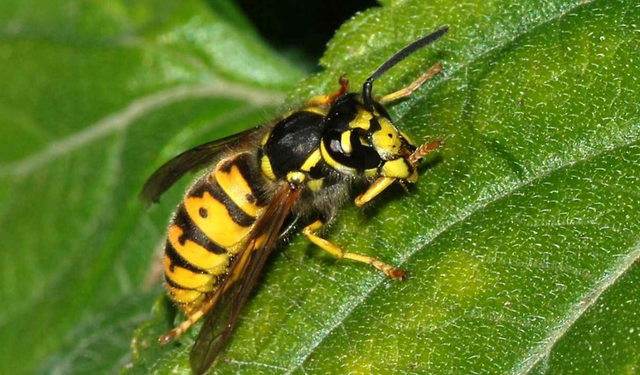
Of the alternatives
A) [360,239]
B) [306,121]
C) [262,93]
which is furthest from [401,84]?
[262,93]

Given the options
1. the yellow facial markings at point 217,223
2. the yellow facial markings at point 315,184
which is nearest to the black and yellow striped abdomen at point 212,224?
the yellow facial markings at point 217,223

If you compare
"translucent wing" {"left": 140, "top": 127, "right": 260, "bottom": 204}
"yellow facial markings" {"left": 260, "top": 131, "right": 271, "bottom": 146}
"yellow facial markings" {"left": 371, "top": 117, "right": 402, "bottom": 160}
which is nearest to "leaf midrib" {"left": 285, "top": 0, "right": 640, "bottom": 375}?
"yellow facial markings" {"left": 371, "top": 117, "right": 402, "bottom": 160}

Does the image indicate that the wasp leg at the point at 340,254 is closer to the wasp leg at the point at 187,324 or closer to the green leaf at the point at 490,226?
the green leaf at the point at 490,226

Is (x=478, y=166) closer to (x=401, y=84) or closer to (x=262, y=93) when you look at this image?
(x=401, y=84)

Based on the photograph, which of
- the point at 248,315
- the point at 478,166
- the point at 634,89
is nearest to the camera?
the point at 634,89

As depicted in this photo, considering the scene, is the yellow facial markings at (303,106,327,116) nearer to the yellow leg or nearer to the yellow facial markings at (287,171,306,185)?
the yellow facial markings at (287,171,306,185)

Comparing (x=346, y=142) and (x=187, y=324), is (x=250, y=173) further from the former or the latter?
(x=187, y=324)
